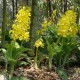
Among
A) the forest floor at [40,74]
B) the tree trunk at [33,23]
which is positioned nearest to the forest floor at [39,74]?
the forest floor at [40,74]

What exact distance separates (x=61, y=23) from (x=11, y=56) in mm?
1519

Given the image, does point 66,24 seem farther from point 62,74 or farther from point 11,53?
point 11,53

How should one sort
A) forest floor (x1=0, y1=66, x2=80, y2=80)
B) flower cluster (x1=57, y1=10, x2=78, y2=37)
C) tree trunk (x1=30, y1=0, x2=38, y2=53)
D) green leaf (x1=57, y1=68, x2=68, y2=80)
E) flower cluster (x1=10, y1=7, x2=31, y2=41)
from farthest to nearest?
tree trunk (x1=30, y1=0, x2=38, y2=53), flower cluster (x1=57, y1=10, x2=78, y2=37), green leaf (x1=57, y1=68, x2=68, y2=80), forest floor (x1=0, y1=66, x2=80, y2=80), flower cluster (x1=10, y1=7, x2=31, y2=41)

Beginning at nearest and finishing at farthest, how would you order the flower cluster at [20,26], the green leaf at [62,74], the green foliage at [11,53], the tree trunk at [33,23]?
1. the green foliage at [11,53]
2. the flower cluster at [20,26]
3. the green leaf at [62,74]
4. the tree trunk at [33,23]

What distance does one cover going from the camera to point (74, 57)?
292 inches

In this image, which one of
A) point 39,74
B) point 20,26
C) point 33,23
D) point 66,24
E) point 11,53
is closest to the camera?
point 11,53

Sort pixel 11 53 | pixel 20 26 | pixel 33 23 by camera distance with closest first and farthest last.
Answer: pixel 11 53 < pixel 20 26 < pixel 33 23

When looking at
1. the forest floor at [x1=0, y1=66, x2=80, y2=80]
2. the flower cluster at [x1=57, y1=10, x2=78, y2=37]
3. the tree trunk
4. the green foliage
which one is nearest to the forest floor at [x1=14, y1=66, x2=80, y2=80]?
the forest floor at [x1=0, y1=66, x2=80, y2=80]

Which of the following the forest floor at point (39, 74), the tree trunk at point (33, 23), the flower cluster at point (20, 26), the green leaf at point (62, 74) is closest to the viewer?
the flower cluster at point (20, 26)

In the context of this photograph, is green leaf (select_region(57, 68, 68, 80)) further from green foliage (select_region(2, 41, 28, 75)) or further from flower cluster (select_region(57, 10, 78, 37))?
green foliage (select_region(2, 41, 28, 75))

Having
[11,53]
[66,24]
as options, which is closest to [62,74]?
[66,24]

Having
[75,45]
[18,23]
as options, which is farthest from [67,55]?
[18,23]

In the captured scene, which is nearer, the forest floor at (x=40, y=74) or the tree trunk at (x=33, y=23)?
the forest floor at (x=40, y=74)

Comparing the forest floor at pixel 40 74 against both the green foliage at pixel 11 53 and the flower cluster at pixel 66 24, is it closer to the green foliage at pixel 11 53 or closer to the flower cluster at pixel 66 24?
the green foliage at pixel 11 53
